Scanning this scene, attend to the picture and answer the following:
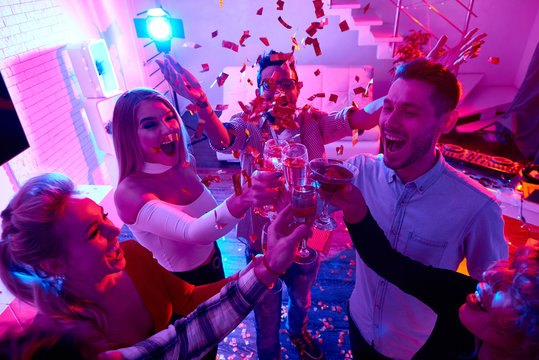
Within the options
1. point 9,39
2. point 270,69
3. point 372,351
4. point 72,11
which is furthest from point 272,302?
point 72,11

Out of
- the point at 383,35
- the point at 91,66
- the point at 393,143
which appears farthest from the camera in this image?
the point at 383,35

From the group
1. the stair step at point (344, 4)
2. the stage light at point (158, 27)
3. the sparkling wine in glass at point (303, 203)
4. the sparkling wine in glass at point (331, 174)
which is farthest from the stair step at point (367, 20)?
the sparkling wine in glass at point (303, 203)

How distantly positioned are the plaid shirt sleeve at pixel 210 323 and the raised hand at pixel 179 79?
3.16ft

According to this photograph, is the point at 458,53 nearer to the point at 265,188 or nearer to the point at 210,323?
the point at 265,188

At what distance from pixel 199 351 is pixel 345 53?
5.63m

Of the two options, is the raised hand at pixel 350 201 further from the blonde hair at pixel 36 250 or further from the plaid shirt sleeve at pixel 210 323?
the blonde hair at pixel 36 250

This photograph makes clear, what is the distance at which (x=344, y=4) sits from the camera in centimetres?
405

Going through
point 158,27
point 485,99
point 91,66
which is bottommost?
point 485,99

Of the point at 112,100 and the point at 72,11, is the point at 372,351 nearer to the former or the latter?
the point at 112,100

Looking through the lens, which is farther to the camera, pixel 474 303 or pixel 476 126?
pixel 476 126

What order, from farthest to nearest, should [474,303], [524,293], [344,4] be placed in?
[344,4] → [474,303] → [524,293]

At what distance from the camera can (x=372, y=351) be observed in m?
1.52

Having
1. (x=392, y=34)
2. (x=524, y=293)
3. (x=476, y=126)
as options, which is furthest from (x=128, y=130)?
(x=476, y=126)

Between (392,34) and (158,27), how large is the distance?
11.0 feet
